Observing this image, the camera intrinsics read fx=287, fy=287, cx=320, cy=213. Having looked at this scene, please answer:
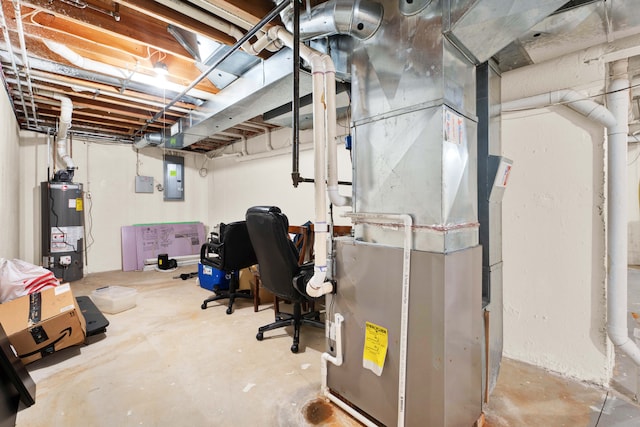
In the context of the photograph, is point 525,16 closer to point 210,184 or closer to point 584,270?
point 584,270

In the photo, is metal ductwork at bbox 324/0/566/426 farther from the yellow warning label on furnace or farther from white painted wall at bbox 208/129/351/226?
white painted wall at bbox 208/129/351/226

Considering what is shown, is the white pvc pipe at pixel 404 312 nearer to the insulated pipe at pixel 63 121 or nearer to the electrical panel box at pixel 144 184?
the insulated pipe at pixel 63 121

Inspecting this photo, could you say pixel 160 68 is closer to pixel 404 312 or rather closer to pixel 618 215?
pixel 404 312

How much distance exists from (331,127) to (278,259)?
1.16m

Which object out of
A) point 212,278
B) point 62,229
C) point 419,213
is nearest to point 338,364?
point 419,213

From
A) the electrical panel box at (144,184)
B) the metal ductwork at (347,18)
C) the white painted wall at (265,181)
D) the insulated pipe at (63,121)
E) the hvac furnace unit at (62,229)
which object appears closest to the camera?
the metal ductwork at (347,18)

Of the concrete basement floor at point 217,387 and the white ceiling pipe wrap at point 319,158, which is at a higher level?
the white ceiling pipe wrap at point 319,158

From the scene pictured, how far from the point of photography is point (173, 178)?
5918 millimetres

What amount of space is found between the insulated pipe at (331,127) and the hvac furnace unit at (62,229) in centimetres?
476

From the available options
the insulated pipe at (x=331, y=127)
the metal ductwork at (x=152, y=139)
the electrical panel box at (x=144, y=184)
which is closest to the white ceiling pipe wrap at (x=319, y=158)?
the insulated pipe at (x=331, y=127)

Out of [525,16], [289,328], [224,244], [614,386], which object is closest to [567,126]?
[525,16]

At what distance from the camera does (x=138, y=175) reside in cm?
552

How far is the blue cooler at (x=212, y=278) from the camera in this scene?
3.62m

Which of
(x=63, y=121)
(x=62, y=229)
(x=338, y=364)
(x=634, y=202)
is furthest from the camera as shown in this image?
(x=634, y=202)
